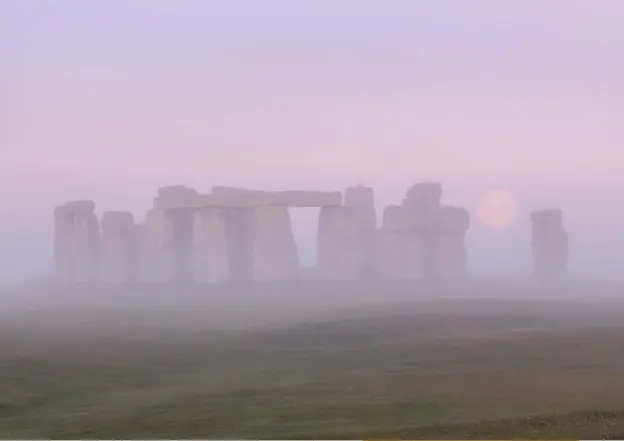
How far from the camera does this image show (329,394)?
652 cm

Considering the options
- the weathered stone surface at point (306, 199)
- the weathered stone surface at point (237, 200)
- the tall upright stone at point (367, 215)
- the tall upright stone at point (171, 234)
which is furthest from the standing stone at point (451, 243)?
the tall upright stone at point (171, 234)

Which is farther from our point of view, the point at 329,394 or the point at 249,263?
the point at 249,263

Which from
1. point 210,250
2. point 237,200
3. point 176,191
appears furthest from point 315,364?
point 176,191

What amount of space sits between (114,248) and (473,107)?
9.86 ft

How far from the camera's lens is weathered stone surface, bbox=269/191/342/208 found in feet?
22.3

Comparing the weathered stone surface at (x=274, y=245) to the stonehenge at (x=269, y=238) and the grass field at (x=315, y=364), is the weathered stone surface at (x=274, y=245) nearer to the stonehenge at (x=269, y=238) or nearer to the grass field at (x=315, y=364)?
the stonehenge at (x=269, y=238)

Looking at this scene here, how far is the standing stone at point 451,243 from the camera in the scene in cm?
679

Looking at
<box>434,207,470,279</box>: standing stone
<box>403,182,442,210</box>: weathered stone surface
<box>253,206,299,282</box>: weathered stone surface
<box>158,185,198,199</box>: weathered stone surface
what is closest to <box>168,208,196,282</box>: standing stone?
<box>158,185,198,199</box>: weathered stone surface

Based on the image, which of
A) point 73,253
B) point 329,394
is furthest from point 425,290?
point 73,253

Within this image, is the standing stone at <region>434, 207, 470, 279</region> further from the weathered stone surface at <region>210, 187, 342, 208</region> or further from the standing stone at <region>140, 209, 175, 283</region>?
the standing stone at <region>140, 209, 175, 283</region>

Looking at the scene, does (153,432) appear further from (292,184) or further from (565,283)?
(565,283)

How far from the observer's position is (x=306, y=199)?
269 inches

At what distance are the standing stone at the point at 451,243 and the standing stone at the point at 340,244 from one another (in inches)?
23.3

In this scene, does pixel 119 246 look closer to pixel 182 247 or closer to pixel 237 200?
pixel 182 247
